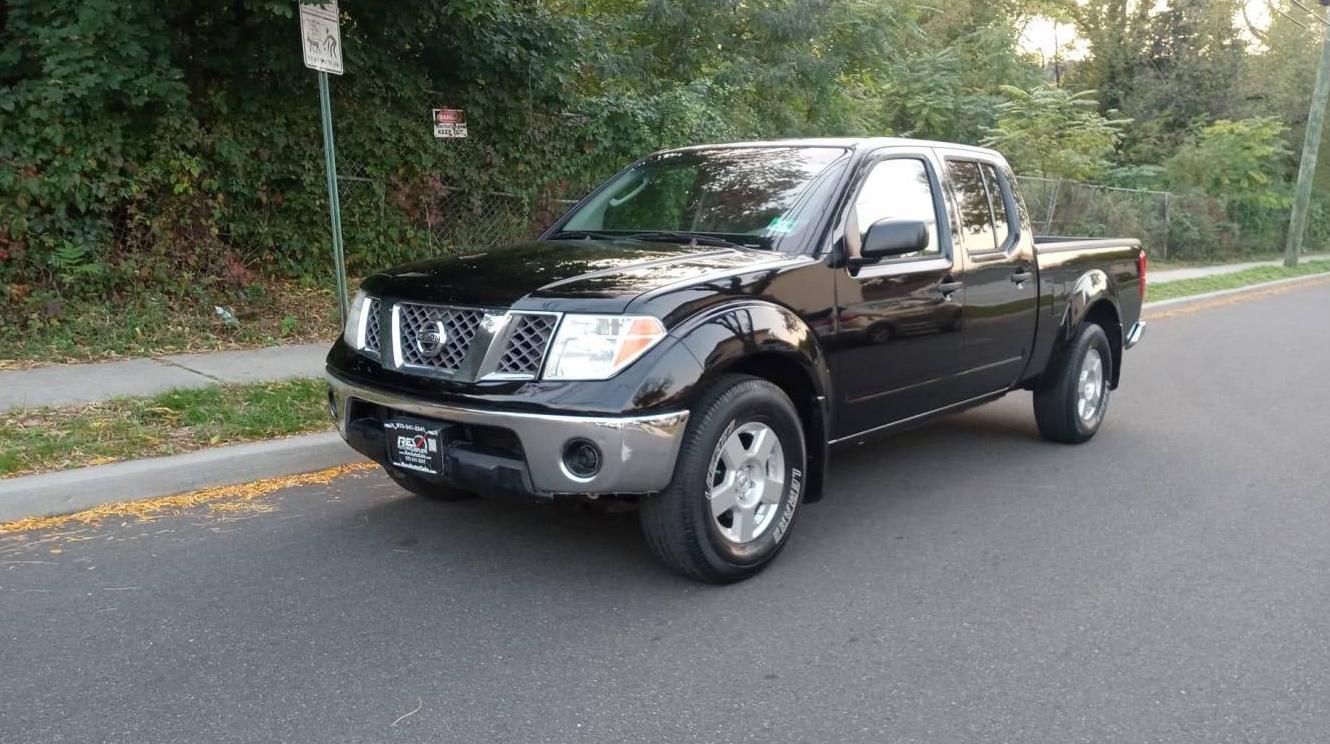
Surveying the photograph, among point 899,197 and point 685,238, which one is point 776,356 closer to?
point 685,238

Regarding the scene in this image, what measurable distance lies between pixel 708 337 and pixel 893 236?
1093 mm

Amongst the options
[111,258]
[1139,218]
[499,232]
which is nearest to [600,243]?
[111,258]

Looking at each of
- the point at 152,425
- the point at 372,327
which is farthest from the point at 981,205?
the point at 152,425

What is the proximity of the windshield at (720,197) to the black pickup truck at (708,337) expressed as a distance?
0.4 inches

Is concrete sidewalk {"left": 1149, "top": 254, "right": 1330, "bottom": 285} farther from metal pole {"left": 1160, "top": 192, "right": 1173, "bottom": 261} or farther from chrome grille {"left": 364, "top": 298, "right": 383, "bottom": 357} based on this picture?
chrome grille {"left": 364, "top": 298, "right": 383, "bottom": 357}

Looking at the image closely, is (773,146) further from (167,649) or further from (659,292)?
(167,649)

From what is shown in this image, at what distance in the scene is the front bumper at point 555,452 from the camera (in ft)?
12.1

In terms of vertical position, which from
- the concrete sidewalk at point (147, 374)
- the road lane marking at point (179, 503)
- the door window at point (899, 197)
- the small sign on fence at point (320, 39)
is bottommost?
the road lane marking at point (179, 503)

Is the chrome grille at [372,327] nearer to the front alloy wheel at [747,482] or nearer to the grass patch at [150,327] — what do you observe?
the front alloy wheel at [747,482]

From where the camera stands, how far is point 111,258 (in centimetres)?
875

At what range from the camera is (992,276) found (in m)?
5.57

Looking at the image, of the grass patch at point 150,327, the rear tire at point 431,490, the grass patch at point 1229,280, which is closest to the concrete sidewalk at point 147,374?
the grass patch at point 150,327

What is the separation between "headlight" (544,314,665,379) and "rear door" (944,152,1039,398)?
87.7 inches

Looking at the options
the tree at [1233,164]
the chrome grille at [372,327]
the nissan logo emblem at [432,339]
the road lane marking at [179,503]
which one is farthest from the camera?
the tree at [1233,164]
